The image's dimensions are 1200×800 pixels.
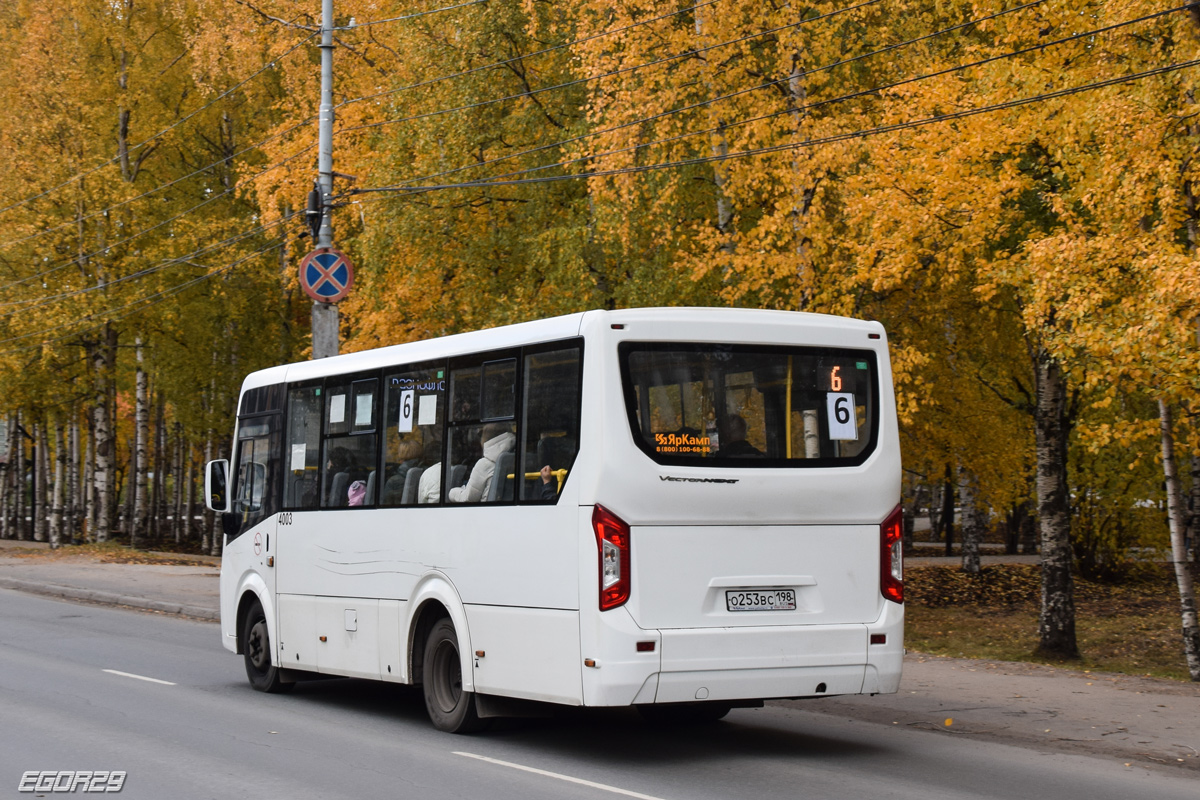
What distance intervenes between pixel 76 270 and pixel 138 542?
31.4ft

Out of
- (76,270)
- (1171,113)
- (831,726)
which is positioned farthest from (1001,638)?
(76,270)

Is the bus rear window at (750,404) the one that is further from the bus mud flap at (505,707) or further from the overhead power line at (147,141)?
the overhead power line at (147,141)

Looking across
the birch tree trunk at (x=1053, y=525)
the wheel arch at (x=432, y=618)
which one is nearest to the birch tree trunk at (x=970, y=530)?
the birch tree trunk at (x=1053, y=525)

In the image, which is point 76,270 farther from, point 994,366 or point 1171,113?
point 1171,113

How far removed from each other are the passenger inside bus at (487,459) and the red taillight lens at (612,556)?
126 centimetres

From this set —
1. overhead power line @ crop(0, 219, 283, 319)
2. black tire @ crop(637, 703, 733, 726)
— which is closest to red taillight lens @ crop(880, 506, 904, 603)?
black tire @ crop(637, 703, 733, 726)

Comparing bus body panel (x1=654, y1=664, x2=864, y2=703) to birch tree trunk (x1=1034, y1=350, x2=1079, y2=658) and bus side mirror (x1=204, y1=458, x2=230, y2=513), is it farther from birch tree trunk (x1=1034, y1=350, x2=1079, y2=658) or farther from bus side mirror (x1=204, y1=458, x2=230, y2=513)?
birch tree trunk (x1=1034, y1=350, x2=1079, y2=658)

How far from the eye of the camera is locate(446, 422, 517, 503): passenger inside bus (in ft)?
33.0

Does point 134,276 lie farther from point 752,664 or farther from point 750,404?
point 752,664

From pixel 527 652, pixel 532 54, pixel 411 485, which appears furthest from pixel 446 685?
pixel 532 54

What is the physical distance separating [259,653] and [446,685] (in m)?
3.38

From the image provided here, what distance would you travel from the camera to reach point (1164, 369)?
1446 cm

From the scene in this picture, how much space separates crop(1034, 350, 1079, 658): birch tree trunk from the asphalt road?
9.33 metres

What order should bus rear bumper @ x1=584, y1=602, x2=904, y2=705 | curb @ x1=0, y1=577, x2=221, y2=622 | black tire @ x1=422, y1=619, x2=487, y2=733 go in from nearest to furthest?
bus rear bumper @ x1=584, y1=602, x2=904, y2=705, black tire @ x1=422, y1=619, x2=487, y2=733, curb @ x1=0, y1=577, x2=221, y2=622
